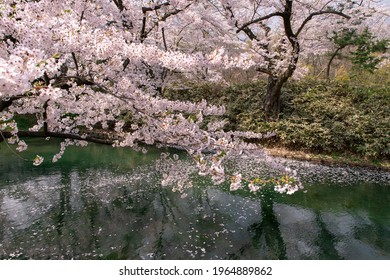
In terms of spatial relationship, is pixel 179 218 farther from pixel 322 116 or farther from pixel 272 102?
pixel 322 116

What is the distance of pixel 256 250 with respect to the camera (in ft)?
19.6

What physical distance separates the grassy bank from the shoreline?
0.13 feet

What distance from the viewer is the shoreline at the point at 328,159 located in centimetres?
1217

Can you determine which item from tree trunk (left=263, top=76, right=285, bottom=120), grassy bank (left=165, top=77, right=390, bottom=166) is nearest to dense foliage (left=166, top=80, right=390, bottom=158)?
grassy bank (left=165, top=77, right=390, bottom=166)

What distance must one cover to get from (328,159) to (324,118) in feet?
Answer: 8.74

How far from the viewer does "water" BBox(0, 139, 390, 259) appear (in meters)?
5.94

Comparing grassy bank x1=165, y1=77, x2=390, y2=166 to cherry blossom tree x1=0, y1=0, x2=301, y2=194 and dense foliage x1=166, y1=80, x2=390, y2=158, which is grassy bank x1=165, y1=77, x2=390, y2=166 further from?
cherry blossom tree x1=0, y1=0, x2=301, y2=194

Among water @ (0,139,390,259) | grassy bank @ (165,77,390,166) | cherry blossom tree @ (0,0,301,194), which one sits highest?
cherry blossom tree @ (0,0,301,194)

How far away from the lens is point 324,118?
1470 cm

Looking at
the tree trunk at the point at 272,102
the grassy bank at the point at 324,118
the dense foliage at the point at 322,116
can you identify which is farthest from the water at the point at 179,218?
the tree trunk at the point at 272,102

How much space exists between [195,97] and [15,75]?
17.4 metres

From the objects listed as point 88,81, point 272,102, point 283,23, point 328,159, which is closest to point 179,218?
point 88,81

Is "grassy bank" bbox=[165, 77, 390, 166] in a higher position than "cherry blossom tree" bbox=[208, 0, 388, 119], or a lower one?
lower
